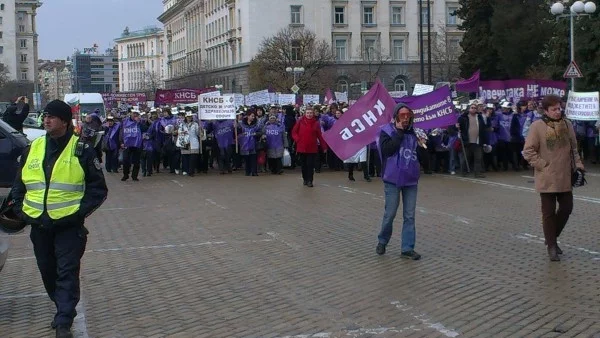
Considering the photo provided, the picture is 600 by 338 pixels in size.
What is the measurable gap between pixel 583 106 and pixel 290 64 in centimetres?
5381

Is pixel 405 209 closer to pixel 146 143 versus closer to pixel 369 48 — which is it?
pixel 146 143

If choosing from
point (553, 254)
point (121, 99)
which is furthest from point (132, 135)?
point (121, 99)

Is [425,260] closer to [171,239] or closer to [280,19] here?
[171,239]

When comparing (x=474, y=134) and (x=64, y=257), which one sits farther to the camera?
(x=474, y=134)

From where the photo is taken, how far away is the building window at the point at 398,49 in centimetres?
9725

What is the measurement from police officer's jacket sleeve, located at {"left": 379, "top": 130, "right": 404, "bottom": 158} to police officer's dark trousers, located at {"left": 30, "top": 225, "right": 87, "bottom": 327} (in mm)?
4122

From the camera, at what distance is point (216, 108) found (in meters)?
24.1

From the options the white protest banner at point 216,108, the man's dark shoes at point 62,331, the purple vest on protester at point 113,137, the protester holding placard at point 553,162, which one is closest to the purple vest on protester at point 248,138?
the white protest banner at point 216,108

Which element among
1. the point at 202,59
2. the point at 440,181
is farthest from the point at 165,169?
the point at 202,59

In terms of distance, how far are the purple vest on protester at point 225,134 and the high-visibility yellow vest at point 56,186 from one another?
56.4 ft

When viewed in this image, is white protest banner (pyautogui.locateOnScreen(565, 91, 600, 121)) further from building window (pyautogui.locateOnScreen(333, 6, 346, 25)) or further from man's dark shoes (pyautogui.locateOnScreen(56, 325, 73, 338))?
building window (pyautogui.locateOnScreen(333, 6, 346, 25))

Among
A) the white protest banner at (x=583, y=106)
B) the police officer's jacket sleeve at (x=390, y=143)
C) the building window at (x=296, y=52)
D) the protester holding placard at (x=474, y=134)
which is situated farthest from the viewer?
the building window at (x=296, y=52)

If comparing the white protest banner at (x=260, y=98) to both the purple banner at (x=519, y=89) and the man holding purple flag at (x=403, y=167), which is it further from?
the man holding purple flag at (x=403, y=167)

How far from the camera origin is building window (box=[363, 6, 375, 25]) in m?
98.0
